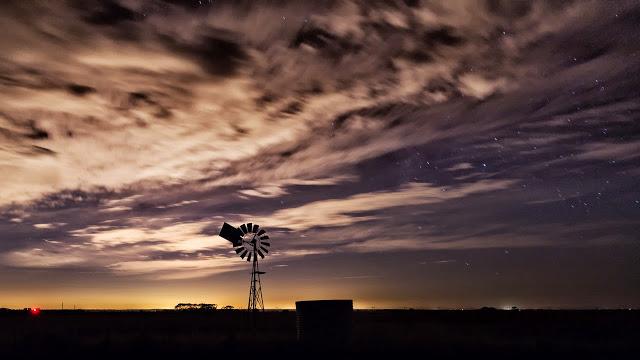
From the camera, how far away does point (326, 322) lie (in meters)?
20.4

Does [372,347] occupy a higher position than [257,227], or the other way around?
[257,227]

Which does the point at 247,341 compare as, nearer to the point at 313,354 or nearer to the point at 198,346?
the point at 198,346

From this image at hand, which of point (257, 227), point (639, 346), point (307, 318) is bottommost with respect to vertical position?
point (639, 346)

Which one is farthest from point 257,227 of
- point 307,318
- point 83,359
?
point 83,359

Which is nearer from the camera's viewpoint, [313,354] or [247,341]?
[313,354]

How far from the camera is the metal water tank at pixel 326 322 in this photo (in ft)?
66.4

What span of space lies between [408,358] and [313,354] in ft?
9.87

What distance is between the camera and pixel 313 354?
59.6ft

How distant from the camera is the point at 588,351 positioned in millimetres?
18359

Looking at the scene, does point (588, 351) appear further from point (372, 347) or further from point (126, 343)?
point (126, 343)

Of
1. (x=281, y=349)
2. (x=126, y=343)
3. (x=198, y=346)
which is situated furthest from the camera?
(x=126, y=343)

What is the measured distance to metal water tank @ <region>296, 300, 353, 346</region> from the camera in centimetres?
2025

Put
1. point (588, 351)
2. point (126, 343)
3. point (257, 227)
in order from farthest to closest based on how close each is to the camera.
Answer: point (257, 227) → point (126, 343) → point (588, 351)

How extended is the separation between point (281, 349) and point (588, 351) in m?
10.1
